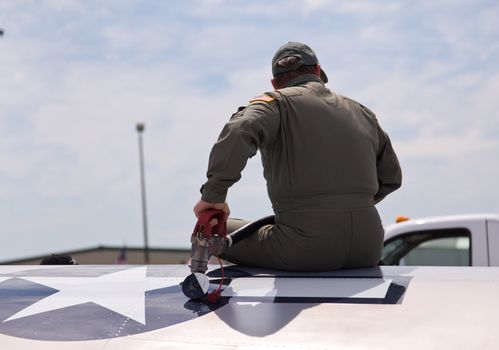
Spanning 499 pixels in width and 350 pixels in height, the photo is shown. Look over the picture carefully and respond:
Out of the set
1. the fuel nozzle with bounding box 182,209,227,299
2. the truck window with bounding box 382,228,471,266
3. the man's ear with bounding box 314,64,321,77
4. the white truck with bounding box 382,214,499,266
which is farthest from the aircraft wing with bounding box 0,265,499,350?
the truck window with bounding box 382,228,471,266

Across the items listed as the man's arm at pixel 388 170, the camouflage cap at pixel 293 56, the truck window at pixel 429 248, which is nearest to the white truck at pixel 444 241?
the truck window at pixel 429 248

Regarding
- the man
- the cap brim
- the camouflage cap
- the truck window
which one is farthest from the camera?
the truck window

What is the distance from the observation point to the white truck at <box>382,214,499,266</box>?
248 inches

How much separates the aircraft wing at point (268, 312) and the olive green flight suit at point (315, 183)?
141 millimetres

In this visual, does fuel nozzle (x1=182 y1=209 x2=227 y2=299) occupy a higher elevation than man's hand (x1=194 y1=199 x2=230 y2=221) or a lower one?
lower

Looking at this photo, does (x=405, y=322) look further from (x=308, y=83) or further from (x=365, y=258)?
(x=308, y=83)

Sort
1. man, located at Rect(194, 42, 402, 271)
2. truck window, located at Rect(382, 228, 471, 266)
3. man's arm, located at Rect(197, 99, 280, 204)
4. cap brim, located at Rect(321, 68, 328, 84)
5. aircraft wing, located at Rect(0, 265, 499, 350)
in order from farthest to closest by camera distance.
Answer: truck window, located at Rect(382, 228, 471, 266)
cap brim, located at Rect(321, 68, 328, 84)
man, located at Rect(194, 42, 402, 271)
man's arm, located at Rect(197, 99, 280, 204)
aircraft wing, located at Rect(0, 265, 499, 350)

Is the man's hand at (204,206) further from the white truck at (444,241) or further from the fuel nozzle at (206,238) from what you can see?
the white truck at (444,241)

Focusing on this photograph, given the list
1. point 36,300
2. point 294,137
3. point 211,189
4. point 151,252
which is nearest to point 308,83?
point 294,137

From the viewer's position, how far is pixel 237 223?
391cm

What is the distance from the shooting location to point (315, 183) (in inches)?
135

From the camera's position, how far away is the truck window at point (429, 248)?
22.1 ft

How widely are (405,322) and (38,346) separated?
1.38 meters

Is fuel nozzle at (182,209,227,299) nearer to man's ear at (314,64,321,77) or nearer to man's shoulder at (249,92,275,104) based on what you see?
man's shoulder at (249,92,275,104)
